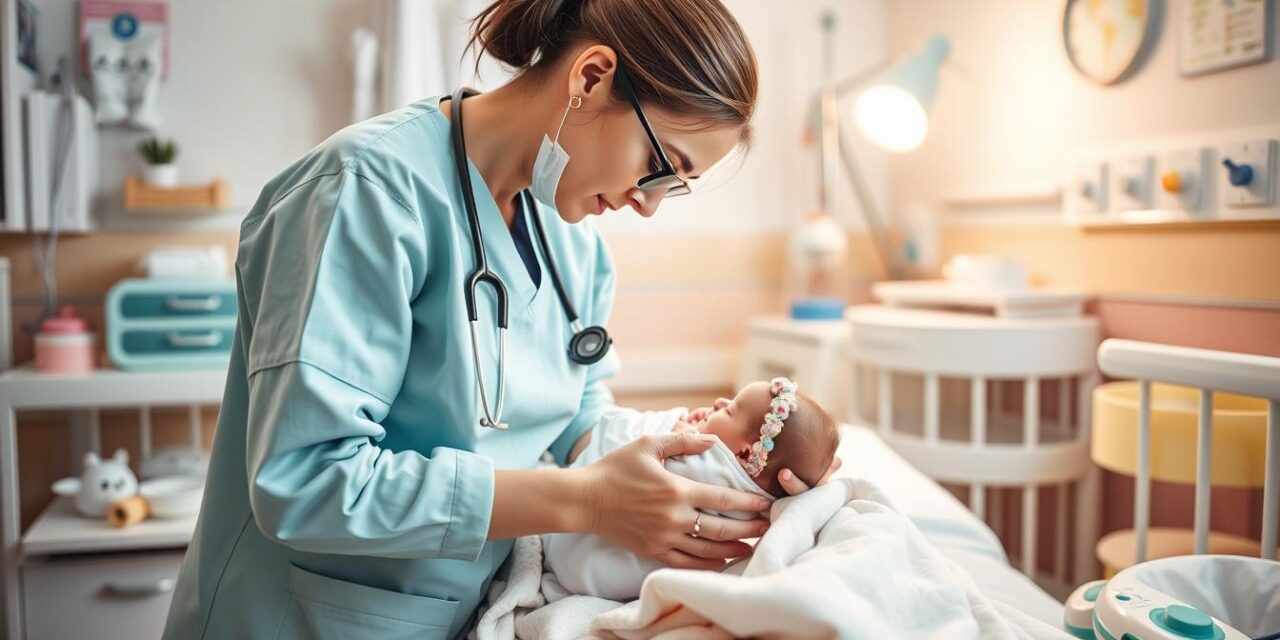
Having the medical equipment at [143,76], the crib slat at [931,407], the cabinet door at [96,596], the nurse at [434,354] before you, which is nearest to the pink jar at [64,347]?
the cabinet door at [96,596]

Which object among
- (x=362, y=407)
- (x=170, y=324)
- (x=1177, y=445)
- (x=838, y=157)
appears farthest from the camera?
(x=838, y=157)

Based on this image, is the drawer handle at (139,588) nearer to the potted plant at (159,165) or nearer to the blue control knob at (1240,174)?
the potted plant at (159,165)

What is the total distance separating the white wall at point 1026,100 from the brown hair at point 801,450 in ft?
3.63

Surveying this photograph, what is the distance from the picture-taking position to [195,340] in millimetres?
2088

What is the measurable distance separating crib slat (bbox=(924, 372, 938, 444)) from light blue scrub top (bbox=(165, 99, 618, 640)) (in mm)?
1140

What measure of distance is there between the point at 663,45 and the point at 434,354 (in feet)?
1.37

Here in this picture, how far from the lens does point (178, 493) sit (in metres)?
1.96

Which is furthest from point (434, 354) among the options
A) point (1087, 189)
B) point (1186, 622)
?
point (1087, 189)

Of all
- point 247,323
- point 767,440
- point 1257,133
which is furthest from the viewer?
point 1257,133

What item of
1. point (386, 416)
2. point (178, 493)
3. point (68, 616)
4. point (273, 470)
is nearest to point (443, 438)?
point (386, 416)

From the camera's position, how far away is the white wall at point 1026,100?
5.52 ft

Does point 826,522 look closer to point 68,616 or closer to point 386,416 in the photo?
point 386,416

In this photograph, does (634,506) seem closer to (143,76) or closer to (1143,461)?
(1143,461)

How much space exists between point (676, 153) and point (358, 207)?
1.16 feet
